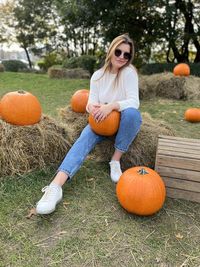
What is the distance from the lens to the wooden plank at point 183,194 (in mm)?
2936

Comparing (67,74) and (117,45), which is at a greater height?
(117,45)

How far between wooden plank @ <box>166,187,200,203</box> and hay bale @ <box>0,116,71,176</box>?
49.6 inches

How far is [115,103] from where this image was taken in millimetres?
3084

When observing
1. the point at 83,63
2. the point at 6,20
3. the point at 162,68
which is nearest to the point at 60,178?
the point at 162,68

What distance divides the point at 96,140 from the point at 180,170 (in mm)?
893

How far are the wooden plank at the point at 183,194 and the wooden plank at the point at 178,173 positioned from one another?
0.15 meters

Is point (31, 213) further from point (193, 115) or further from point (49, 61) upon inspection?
point (49, 61)

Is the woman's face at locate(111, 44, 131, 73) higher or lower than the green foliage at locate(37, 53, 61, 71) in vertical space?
higher

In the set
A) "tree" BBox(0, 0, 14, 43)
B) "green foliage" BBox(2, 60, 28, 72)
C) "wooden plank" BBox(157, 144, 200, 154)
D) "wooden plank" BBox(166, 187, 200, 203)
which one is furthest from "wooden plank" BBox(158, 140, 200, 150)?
"tree" BBox(0, 0, 14, 43)

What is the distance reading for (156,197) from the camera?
2.62 meters

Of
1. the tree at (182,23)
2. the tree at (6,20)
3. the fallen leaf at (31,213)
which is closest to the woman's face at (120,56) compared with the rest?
the fallen leaf at (31,213)

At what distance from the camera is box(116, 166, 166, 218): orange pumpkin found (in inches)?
102

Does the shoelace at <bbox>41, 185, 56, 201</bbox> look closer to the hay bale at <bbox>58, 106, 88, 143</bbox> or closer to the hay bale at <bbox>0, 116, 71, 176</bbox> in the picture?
the hay bale at <bbox>0, 116, 71, 176</bbox>

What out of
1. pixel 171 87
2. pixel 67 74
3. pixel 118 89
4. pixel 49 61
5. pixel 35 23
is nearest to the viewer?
pixel 118 89
